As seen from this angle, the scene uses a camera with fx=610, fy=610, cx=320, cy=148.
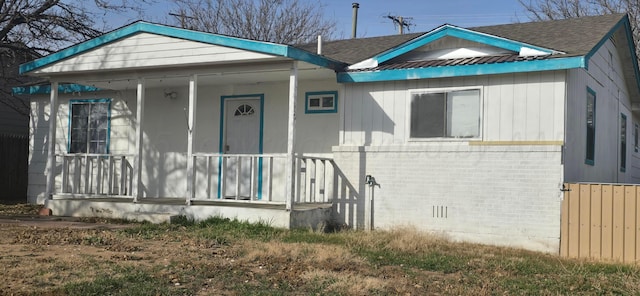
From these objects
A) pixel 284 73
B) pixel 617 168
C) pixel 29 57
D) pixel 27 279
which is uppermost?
pixel 29 57

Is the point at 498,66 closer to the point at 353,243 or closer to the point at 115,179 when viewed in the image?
the point at 353,243

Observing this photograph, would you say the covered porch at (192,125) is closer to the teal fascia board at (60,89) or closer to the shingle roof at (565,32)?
the teal fascia board at (60,89)

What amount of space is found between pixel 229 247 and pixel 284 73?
3.98 metres

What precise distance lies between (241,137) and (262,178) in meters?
1.05

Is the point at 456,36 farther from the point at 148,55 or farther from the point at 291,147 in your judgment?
the point at 148,55

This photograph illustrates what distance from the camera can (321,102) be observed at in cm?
1219

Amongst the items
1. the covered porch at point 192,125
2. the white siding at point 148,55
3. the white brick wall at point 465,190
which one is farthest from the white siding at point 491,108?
the white siding at point 148,55

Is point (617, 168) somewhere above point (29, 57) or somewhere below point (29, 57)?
below

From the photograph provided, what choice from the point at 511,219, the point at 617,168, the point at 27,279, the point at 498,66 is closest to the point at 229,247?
the point at 27,279

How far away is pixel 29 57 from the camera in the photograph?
18.0 metres

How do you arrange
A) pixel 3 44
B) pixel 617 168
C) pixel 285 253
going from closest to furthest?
pixel 285 253 → pixel 617 168 → pixel 3 44

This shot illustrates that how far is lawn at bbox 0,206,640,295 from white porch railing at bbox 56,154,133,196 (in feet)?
9.08

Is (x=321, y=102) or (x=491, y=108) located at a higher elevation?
(x=321, y=102)

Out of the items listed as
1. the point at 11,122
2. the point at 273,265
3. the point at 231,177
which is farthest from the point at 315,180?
the point at 11,122
